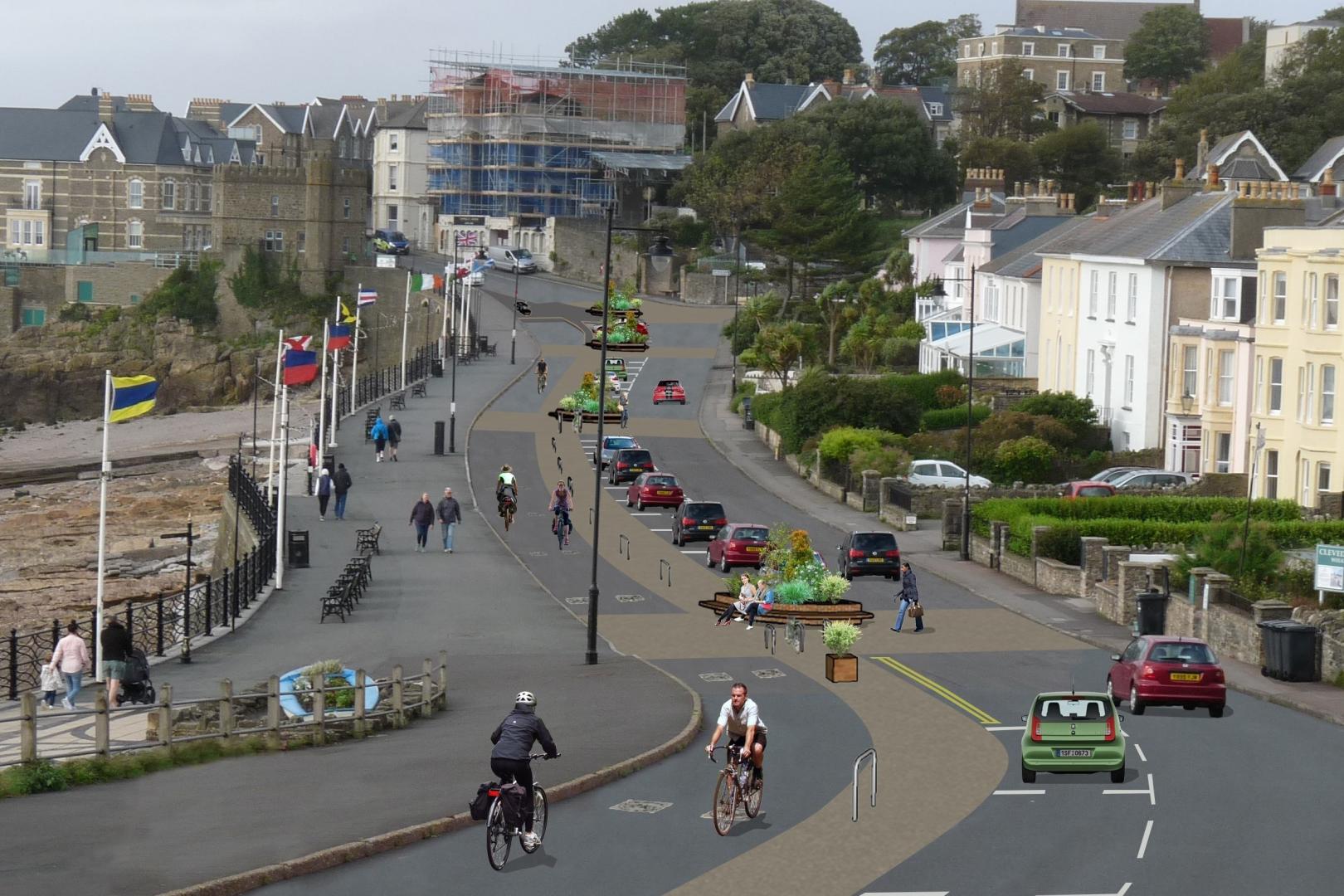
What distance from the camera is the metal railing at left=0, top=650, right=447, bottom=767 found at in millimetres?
23422

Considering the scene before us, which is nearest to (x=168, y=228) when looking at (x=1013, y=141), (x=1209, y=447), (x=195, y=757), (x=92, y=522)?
(x=1013, y=141)

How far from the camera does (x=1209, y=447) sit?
60.0 metres

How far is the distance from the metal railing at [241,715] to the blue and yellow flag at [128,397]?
5.52 meters

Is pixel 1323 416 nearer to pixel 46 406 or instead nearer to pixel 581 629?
pixel 581 629

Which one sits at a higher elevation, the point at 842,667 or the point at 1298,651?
the point at 1298,651

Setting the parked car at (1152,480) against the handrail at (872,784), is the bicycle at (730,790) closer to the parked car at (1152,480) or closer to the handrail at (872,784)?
the handrail at (872,784)

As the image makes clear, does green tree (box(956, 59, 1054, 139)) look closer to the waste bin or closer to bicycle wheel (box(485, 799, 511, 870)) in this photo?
the waste bin

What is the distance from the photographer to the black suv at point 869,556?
45375mm

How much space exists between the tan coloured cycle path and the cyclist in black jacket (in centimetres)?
191

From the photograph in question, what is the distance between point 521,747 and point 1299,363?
3908 centimetres

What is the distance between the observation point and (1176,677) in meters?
30.2

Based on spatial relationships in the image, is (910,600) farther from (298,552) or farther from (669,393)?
(669,393)

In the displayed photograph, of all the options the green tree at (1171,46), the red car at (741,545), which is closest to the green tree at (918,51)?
the green tree at (1171,46)

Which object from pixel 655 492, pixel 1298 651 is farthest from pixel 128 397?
pixel 655 492
